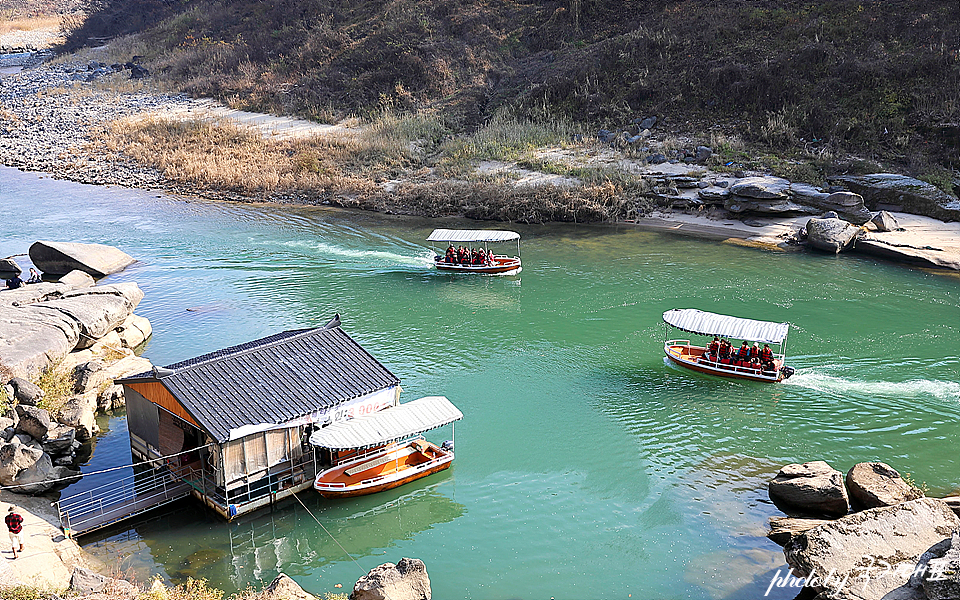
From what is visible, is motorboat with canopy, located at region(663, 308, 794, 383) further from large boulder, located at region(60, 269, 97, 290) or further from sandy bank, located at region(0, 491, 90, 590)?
large boulder, located at region(60, 269, 97, 290)

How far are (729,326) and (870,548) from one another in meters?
12.7

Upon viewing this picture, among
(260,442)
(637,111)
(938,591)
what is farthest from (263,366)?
(637,111)

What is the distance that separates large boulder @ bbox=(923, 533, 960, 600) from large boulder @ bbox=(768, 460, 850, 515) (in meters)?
6.74

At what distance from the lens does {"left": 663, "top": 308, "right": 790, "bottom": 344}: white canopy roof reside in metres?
28.6

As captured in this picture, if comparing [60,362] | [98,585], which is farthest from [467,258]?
[98,585]

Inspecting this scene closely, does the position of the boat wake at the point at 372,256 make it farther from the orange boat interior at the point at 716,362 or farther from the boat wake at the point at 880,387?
the boat wake at the point at 880,387

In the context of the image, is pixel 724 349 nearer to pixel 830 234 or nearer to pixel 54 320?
pixel 830 234

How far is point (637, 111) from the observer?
6625cm

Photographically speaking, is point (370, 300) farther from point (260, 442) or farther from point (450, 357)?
point (260, 442)

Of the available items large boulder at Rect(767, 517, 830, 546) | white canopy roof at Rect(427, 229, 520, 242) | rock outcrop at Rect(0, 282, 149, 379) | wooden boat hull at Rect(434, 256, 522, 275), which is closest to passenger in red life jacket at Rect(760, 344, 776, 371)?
large boulder at Rect(767, 517, 830, 546)

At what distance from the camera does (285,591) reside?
56.3ft

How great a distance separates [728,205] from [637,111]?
16622 mm

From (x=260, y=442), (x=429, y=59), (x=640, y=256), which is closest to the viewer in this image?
(x=260, y=442)

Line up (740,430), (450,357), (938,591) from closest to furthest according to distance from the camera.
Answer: (938,591) < (740,430) < (450,357)
